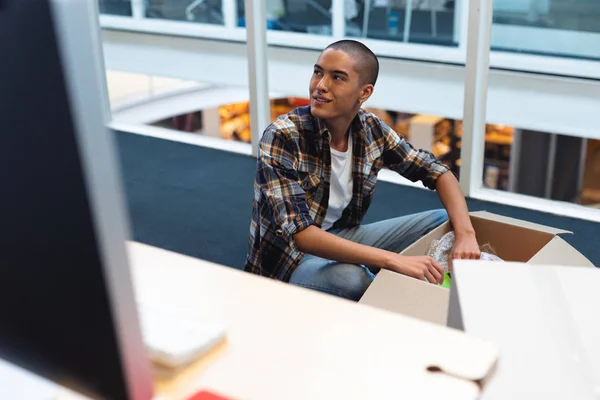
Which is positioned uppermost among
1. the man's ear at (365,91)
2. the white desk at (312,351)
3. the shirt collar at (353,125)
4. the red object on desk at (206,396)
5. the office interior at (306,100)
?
the white desk at (312,351)

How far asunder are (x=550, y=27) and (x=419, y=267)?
11.0ft

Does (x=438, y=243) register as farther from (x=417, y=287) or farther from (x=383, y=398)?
(x=383, y=398)

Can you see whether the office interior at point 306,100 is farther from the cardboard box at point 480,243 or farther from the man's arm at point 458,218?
the man's arm at point 458,218

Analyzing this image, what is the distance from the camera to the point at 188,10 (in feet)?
20.6

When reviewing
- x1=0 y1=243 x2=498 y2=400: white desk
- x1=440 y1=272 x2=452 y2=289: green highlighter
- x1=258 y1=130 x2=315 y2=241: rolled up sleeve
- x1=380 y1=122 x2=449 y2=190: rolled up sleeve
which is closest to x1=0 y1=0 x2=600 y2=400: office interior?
x1=0 y1=243 x2=498 y2=400: white desk

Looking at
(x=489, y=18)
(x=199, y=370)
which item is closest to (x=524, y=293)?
(x=199, y=370)

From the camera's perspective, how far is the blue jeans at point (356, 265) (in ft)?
6.05

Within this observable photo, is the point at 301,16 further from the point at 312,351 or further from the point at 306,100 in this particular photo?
the point at 312,351

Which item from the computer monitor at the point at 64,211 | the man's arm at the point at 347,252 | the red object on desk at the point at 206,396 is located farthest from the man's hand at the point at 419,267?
the computer monitor at the point at 64,211

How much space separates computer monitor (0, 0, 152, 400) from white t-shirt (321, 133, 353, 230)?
5.04 feet

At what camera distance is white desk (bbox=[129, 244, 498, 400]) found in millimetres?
653

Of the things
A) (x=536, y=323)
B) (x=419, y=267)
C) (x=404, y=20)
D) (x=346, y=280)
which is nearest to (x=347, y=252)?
(x=346, y=280)

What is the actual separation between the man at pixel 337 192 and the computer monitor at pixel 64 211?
131 centimetres

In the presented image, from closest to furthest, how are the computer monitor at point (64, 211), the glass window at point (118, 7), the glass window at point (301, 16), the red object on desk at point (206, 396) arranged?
1. the computer monitor at point (64, 211)
2. the red object on desk at point (206, 396)
3. the glass window at point (301, 16)
4. the glass window at point (118, 7)
